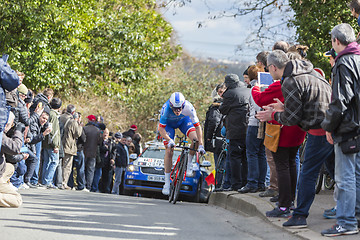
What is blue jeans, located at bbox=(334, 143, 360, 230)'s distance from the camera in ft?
22.3

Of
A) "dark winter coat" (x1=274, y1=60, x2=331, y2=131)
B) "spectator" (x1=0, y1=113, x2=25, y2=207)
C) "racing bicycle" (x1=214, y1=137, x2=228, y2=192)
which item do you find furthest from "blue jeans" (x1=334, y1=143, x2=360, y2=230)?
"racing bicycle" (x1=214, y1=137, x2=228, y2=192)

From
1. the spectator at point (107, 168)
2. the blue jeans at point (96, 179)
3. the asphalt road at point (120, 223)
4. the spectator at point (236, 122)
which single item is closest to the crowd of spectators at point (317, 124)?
the asphalt road at point (120, 223)

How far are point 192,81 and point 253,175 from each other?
3198 cm

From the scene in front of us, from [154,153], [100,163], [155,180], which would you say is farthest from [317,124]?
[100,163]

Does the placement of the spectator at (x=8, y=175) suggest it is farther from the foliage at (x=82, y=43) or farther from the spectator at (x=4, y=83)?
the foliage at (x=82, y=43)

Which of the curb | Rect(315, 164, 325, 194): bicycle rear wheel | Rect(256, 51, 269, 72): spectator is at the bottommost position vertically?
the curb

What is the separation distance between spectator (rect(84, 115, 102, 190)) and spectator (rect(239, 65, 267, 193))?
784 centimetres

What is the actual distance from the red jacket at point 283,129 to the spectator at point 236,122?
2846mm

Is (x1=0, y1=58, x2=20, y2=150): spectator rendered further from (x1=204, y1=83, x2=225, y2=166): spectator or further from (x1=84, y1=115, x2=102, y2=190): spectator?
(x1=84, y1=115, x2=102, y2=190): spectator

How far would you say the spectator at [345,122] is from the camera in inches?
265

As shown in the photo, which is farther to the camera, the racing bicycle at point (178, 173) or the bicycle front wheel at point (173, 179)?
the bicycle front wheel at point (173, 179)

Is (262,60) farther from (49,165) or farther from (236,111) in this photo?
(49,165)

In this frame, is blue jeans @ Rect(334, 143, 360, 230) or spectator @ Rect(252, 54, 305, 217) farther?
spectator @ Rect(252, 54, 305, 217)

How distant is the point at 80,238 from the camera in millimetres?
6801
